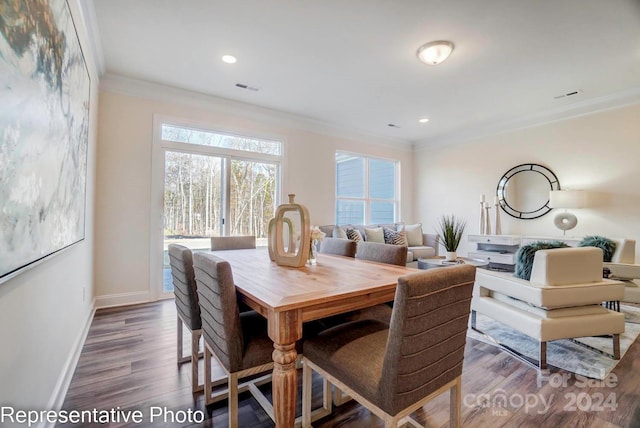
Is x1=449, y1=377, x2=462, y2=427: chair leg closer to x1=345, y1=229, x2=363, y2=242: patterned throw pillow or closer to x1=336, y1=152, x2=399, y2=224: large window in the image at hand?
x1=345, y1=229, x2=363, y2=242: patterned throw pillow

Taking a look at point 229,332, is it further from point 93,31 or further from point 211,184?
point 211,184

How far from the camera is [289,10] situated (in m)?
2.26

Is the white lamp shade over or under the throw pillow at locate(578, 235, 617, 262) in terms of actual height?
over

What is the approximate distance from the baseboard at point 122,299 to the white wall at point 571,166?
17.3 ft

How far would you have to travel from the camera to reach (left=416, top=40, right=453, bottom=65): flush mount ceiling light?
8.71 feet

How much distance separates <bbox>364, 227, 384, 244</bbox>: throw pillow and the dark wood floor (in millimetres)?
2719

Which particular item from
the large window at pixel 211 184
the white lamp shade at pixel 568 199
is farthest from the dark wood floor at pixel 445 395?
the white lamp shade at pixel 568 199

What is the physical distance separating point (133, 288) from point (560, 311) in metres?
4.19

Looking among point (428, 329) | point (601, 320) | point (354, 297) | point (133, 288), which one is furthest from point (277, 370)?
point (133, 288)

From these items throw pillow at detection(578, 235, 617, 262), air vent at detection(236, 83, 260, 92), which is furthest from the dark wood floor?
air vent at detection(236, 83, 260, 92)

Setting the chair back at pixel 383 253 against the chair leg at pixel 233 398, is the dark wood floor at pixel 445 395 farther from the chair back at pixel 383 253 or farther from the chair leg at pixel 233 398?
the chair back at pixel 383 253

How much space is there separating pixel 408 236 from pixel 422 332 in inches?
178

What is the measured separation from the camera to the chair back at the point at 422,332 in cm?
95

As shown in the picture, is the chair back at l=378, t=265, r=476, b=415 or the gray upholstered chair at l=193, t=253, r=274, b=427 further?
the gray upholstered chair at l=193, t=253, r=274, b=427
